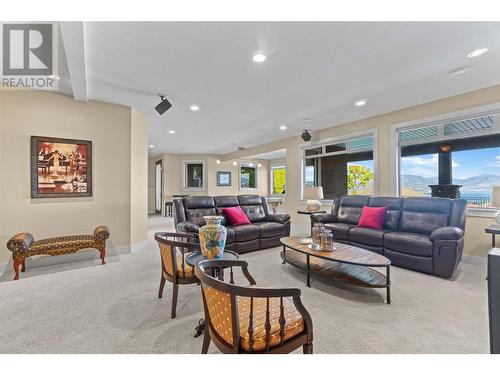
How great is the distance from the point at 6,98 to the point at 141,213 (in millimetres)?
2527

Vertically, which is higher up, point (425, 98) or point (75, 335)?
point (425, 98)

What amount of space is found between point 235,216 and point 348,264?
2.23 m

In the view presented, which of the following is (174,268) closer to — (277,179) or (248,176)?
(248,176)

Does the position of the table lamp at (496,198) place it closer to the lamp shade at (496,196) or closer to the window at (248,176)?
the lamp shade at (496,196)

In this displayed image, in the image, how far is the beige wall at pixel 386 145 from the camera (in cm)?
341

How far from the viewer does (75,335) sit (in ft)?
5.85

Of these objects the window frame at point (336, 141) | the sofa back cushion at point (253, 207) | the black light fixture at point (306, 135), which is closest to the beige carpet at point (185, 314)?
the sofa back cushion at point (253, 207)

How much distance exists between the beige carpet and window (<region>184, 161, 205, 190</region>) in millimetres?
6722

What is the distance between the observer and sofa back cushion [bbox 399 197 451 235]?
3416mm

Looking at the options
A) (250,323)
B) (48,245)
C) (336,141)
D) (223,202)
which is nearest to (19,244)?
(48,245)

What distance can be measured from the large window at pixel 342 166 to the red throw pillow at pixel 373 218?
104 centimetres

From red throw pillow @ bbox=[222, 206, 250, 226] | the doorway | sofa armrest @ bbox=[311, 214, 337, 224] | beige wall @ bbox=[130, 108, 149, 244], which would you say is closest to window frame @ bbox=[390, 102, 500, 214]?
sofa armrest @ bbox=[311, 214, 337, 224]
